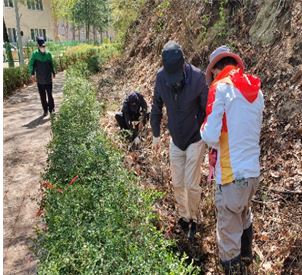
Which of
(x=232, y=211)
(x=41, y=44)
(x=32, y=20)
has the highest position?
(x=41, y=44)

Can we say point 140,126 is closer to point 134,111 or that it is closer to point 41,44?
point 134,111

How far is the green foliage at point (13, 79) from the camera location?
15.2 metres

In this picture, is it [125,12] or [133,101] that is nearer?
[133,101]

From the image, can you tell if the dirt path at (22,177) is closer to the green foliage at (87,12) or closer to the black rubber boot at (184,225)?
the black rubber boot at (184,225)

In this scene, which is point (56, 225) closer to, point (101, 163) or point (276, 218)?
point (101, 163)

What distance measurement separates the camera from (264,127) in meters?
4.97

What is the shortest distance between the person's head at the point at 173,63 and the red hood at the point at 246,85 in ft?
2.47

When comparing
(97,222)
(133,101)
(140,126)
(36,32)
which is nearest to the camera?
(97,222)

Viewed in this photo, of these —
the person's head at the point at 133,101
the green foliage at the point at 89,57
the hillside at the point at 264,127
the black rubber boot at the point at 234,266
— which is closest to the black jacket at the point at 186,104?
the hillside at the point at 264,127

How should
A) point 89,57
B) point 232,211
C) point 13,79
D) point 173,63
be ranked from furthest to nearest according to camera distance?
1. point 89,57
2. point 13,79
3. point 173,63
4. point 232,211

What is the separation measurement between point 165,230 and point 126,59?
10.7 meters

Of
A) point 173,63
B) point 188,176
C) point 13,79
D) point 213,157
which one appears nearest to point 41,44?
point 173,63

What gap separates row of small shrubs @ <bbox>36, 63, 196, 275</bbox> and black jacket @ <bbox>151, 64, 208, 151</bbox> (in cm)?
67

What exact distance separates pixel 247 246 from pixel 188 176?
90cm
